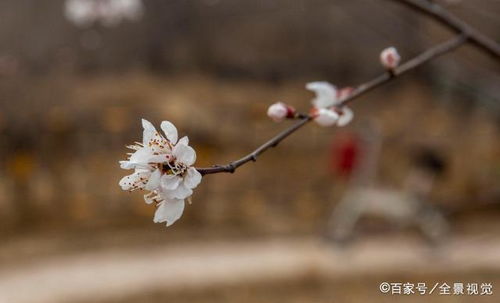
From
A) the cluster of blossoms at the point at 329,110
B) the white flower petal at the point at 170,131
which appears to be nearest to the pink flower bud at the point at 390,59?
the cluster of blossoms at the point at 329,110

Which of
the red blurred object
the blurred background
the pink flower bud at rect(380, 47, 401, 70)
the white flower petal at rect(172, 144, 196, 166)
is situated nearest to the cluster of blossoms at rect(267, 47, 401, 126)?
the pink flower bud at rect(380, 47, 401, 70)

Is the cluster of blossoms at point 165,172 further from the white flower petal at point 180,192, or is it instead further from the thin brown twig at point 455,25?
the thin brown twig at point 455,25

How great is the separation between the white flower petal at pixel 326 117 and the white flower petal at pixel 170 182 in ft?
0.71

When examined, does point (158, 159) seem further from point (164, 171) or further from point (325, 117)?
point (325, 117)

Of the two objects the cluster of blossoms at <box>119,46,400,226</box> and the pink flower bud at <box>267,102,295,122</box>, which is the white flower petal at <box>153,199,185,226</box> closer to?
the cluster of blossoms at <box>119,46,400,226</box>

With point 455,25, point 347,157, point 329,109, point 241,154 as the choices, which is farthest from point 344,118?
point 241,154

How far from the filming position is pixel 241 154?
13.8 ft

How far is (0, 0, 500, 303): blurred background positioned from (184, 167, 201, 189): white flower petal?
2591 mm

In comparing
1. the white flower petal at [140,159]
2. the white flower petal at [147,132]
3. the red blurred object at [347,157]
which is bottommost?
the white flower petal at [140,159]

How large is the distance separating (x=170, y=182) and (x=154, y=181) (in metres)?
0.01

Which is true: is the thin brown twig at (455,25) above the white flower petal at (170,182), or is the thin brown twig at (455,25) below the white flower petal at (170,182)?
above

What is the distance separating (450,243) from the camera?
367 centimetres

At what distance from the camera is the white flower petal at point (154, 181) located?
0.62 metres

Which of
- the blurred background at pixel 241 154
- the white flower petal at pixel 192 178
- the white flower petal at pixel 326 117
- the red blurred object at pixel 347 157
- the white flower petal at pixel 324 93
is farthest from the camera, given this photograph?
the red blurred object at pixel 347 157
